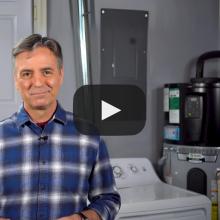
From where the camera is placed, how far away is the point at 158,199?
174 centimetres

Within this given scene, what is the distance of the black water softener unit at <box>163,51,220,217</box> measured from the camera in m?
2.01

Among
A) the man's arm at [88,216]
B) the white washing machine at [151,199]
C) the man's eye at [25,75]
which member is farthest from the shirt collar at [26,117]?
the white washing machine at [151,199]

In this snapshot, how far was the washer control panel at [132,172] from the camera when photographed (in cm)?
206

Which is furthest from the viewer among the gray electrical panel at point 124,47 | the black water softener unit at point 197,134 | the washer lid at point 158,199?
the gray electrical panel at point 124,47

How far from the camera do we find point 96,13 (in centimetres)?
216

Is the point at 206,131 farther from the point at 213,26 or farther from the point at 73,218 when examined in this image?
the point at 73,218

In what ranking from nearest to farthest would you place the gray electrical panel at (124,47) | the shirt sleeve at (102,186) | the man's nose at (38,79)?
the man's nose at (38,79)
the shirt sleeve at (102,186)
the gray electrical panel at (124,47)

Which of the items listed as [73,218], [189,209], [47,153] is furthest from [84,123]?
[189,209]

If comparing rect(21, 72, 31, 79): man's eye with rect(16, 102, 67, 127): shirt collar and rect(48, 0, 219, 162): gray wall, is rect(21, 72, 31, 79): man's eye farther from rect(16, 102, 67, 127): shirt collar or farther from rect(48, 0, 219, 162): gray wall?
rect(48, 0, 219, 162): gray wall

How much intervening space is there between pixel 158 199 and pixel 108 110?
0.62 metres

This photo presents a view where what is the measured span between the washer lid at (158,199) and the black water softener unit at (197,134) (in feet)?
0.47

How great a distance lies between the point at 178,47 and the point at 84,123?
1.46 metres
